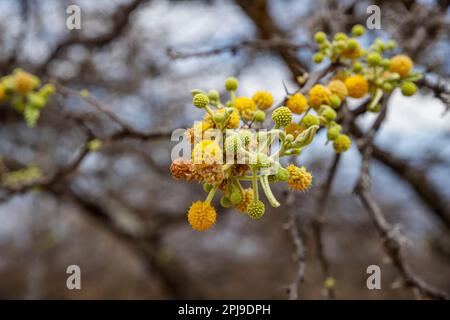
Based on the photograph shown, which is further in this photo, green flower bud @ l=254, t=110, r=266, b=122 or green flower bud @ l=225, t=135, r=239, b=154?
green flower bud @ l=254, t=110, r=266, b=122

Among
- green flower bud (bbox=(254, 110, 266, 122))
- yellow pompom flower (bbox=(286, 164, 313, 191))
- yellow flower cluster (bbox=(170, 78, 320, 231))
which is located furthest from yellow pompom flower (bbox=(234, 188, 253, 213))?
green flower bud (bbox=(254, 110, 266, 122))

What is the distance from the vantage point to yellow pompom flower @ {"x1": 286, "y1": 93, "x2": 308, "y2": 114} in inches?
56.7

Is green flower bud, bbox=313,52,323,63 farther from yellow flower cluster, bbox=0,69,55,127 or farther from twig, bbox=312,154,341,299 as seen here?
yellow flower cluster, bbox=0,69,55,127

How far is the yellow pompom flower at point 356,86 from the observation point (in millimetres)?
1675

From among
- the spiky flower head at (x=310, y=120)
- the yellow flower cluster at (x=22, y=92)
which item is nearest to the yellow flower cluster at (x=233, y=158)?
the spiky flower head at (x=310, y=120)

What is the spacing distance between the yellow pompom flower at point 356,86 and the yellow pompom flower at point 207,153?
2.41ft

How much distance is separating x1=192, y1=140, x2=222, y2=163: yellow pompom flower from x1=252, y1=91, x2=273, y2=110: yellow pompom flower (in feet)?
1.25

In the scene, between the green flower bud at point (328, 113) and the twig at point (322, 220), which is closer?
the green flower bud at point (328, 113)

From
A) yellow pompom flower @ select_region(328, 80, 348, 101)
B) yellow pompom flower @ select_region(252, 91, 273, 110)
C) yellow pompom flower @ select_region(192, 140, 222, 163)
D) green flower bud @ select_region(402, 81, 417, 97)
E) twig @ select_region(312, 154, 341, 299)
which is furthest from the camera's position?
twig @ select_region(312, 154, 341, 299)

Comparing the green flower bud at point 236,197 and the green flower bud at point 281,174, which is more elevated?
the green flower bud at point 281,174

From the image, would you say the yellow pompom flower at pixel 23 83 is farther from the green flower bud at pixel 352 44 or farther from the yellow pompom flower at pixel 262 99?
the green flower bud at pixel 352 44

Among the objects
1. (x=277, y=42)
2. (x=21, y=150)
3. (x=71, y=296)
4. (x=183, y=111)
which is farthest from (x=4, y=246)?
(x=277, y=42)

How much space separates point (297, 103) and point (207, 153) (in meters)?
0.44
